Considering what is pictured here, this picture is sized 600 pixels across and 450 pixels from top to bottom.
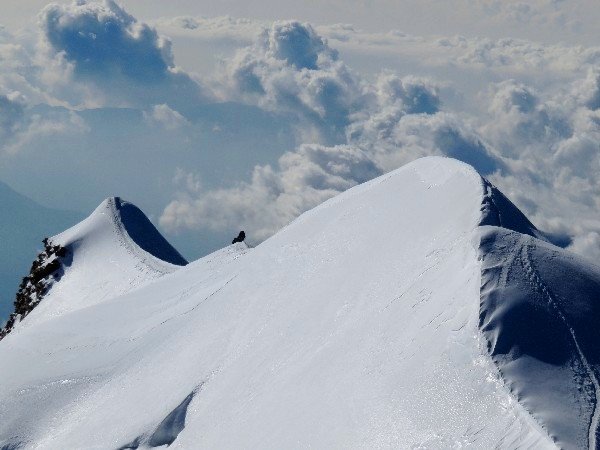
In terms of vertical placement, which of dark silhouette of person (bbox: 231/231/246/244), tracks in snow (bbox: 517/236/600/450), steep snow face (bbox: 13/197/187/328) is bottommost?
tracks in snow (bbox: 517/236/600/450)

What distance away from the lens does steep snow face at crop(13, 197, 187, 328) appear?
3435 inches

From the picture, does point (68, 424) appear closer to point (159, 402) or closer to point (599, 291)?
point (159, 402)

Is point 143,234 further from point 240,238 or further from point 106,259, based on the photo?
point 240,238

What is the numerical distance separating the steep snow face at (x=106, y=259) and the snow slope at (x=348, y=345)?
17894 millimetres

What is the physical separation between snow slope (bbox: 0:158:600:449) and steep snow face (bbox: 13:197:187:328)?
58.7ft

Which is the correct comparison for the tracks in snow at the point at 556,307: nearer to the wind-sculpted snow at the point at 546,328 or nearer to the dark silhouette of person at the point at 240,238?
the wind-sculpted snow at the point at 546,328

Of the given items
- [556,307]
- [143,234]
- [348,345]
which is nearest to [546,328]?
[556,307]

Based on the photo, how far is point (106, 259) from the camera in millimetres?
97625

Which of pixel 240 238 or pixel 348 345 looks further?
pixel 240 238

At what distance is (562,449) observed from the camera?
27.2 metres

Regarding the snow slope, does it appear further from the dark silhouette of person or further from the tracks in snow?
the dark silhouette of person

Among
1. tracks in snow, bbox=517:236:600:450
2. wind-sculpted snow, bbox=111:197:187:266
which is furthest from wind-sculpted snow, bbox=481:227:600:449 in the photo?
wind-sculpted snow, bbox=111:197:187:266

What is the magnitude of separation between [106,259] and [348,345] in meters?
63.6

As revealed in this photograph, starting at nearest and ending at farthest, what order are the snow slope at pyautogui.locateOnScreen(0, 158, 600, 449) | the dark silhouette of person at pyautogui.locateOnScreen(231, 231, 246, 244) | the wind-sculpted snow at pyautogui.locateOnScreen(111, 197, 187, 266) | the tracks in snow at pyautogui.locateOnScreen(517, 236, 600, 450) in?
1. the tracks in snow at pyautogui.locateOnScreen(517, 236, 600, 450)
2. the snow slope at pyautogui.locateOnScreen(0, 158, 600, 449)
3. the dark silhouette of person at pyautogui.locateOnScreen(231, 231, 246, 244)
4. the wind-sculpted snow at pyautogui.locateOnScreen(111, 197, 187, 266)
